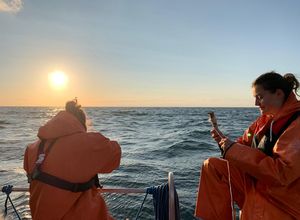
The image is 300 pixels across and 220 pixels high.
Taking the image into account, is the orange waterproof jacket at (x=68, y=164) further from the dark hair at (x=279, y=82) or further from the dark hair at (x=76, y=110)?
the dark hair at (x=279, y=82)

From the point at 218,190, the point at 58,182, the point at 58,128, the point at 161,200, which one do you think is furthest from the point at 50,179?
the point at 218,190

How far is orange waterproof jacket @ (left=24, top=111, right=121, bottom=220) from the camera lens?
322 centimetres

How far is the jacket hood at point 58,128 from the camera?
325cm

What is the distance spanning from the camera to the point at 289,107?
327cm

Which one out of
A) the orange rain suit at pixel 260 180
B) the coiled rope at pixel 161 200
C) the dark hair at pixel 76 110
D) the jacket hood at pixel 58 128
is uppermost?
the dark hair at pixel 76 110

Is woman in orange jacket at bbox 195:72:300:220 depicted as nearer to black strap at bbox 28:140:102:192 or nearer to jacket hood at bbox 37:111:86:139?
black strap at bbox 28:140:102:192

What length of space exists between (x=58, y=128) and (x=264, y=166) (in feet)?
6.06

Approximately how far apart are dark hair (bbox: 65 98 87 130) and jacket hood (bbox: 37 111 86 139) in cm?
23

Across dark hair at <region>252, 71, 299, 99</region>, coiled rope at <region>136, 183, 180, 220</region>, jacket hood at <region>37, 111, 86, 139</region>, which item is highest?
dark hair at <region>252, 71, 299, 99</region>

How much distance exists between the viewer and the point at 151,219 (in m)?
7.71

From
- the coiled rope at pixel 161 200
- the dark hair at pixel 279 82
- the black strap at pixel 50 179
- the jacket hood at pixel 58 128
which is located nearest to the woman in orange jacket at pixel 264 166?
the dark hair at pixel 279 82

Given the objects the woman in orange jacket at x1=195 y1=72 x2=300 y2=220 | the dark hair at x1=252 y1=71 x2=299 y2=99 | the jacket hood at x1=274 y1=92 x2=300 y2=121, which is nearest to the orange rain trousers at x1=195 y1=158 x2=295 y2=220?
the woman in orange jacket at x1=195 y1=72 x2=300 y2=220

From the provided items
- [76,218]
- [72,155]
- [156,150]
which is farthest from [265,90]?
[156,150]

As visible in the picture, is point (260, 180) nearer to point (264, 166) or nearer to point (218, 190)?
point (264, 166)
